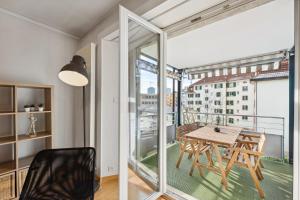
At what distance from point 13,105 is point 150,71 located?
1.60 meters

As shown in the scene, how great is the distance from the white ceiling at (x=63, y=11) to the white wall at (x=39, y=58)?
16 cm

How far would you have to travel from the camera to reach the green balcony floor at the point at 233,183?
6.05 feet

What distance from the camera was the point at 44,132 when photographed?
2.12m

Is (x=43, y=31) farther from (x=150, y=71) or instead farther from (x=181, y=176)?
(x=181, y=176)

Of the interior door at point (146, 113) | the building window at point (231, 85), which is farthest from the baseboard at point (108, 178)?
the building window at point (231, 85)

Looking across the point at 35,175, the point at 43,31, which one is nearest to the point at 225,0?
the point at 35,175

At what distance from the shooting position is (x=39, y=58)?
87.0 inches

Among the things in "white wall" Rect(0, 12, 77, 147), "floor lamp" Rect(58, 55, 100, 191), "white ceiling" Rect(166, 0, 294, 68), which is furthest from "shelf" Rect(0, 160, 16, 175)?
"white ceiling" Rect(166, 0, 294, 68)

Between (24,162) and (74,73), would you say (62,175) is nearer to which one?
(74,73)

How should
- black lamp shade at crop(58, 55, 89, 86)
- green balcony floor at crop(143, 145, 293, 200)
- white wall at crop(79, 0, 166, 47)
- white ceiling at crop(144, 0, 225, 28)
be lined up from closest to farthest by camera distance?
white ceiling at crop(144, 0, 225, 28)
white wall at crop(79, 0, 166, 47)
black lamp shade at crop(58, 55, 89, 86)
green balcony floor at crop(143, 145, 293, 200)

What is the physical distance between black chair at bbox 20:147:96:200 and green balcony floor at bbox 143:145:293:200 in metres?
0.77

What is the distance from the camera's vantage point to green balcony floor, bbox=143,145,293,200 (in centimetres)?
184

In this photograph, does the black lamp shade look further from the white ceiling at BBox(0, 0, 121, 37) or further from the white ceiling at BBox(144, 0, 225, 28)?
the white ceiling at BBox(144, 0, 225, 28)

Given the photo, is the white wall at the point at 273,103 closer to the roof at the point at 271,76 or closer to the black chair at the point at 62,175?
the roof at the point at 271,76
